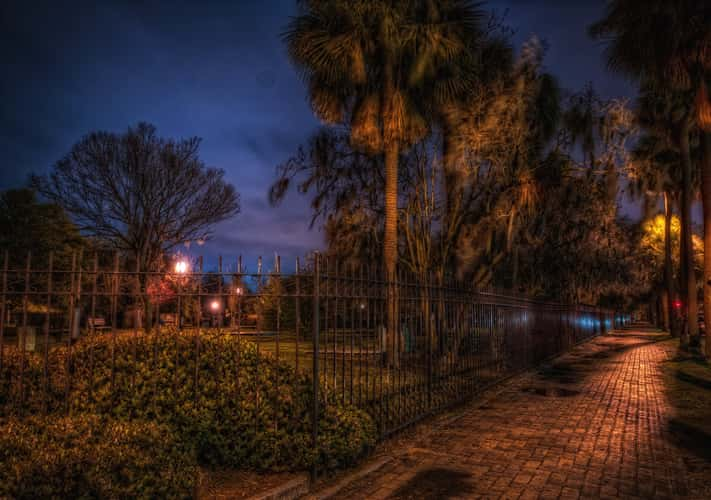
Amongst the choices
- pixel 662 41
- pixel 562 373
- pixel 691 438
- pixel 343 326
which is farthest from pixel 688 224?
pixel 343 326

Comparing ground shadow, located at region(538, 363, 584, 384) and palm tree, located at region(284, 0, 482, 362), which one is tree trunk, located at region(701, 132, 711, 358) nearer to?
ground shadow, located at region(538, 363, 584, 384)

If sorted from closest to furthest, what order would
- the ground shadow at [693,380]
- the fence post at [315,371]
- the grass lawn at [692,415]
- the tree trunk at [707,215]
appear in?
the fence post at [315,371] < the grass lawn at [692,415] < the ground shadow at [693,380] < the tree trunk at [707,215]

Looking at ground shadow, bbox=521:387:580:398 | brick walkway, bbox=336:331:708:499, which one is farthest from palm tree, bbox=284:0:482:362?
brick walkway, bbox=336:331:708:499

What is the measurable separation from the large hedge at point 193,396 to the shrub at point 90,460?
499 mm

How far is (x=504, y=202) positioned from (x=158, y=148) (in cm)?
2206

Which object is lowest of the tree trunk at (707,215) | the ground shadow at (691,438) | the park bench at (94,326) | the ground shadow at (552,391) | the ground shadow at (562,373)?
the ground shadow at (562,373)

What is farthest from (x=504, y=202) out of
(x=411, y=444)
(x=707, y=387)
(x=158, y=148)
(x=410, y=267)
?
(x=158, y=148)

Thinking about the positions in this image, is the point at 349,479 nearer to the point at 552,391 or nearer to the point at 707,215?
the point at 552,391

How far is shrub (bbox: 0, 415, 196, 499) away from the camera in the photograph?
3.54 meters

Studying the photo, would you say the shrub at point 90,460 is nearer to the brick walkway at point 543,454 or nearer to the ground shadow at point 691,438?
the brick walkway at point 543,454

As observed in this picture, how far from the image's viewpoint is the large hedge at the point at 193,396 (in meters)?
5.09

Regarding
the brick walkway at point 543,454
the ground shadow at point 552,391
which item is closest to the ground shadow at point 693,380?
the brick walkway at point 543,454

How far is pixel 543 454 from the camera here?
638cm

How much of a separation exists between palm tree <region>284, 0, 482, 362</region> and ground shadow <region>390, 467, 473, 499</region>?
721cm
